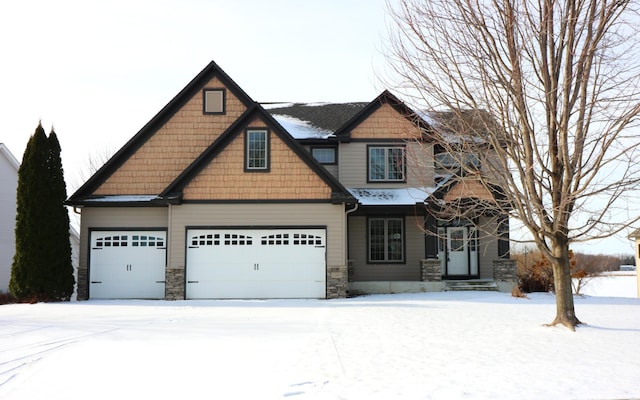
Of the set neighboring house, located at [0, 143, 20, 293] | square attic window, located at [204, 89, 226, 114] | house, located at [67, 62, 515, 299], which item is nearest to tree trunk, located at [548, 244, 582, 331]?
house, located at [67, 62, 515, 299]

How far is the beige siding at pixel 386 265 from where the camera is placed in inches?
842

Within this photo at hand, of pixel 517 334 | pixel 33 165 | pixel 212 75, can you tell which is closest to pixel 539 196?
pixel 517 334

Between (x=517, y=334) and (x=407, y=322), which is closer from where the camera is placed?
(x=517, y=334)

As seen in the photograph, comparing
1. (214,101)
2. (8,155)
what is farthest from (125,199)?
(8,155)

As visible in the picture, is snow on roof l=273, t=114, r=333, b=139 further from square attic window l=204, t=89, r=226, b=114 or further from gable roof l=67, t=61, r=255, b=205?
square attic window l=204, t=89, r=226, b=114

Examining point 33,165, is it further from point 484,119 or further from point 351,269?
point 484,119

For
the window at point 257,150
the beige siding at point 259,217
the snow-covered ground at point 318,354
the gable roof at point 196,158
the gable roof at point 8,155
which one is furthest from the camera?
the gable roof at point 8,155

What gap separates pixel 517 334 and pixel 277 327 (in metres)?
4.66

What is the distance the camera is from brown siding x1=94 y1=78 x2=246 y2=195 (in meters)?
20.2

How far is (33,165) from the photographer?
1900cm

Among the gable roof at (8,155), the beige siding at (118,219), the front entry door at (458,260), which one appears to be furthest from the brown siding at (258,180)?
the gable roof at (8,155)

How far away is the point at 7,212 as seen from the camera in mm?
26609

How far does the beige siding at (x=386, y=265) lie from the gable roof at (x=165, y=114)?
19.3 feet

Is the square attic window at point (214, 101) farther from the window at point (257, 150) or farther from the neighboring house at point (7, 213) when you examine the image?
the neighboring house at point (7, 213)
